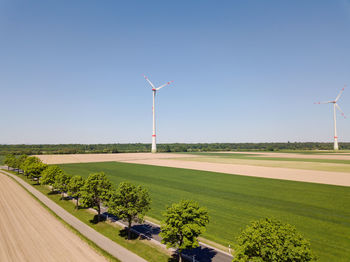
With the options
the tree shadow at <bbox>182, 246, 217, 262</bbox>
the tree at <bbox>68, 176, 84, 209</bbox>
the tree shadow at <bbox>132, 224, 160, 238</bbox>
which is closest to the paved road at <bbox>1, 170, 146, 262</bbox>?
the tree at <bbox>68, 176, 84, 209</bbox>

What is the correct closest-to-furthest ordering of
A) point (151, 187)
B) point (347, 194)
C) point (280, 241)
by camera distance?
point (280, 241)
point (347, 194)
point (151, 187)

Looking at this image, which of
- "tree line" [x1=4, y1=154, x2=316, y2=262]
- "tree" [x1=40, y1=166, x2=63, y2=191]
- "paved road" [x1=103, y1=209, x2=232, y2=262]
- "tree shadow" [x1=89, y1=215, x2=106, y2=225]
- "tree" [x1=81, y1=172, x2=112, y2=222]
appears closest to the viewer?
"tree line" [x1=4, y1=154, x2=316, y2=262]

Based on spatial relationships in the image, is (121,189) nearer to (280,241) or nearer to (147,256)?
(147,256)

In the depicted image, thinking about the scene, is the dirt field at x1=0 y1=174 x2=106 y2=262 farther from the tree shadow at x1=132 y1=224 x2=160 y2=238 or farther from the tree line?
the tree shadow at x1=132 y1=224 x2=160 y2=238

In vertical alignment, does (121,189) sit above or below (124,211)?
above

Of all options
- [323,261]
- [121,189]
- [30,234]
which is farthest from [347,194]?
[30,234]

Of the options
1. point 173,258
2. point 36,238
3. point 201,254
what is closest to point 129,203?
point 173,258
